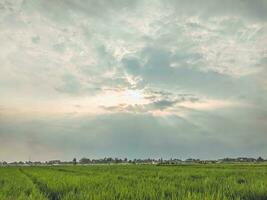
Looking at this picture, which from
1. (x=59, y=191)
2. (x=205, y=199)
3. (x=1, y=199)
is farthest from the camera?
(x=59, y=191)

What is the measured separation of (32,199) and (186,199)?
3.34 meters

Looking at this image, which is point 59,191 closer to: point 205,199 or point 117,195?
point 117,195

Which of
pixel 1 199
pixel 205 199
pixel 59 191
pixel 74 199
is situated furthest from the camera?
pixel 59 191

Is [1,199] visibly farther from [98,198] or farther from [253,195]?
Answer: [253,195]

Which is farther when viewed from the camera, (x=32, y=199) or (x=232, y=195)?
(x=232, y=195)

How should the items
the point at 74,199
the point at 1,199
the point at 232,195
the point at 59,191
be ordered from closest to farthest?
the point at 74,199 < the point at 1,199 < the point at 232,195 < the point at 59,191

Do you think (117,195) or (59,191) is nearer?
(117,195)

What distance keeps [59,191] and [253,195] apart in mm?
5776

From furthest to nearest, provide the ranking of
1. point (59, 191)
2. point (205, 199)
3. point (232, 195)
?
point (59, 191)
point (232, 195)
point (205, 199)

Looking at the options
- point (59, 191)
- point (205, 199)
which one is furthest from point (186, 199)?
point (59, 191)

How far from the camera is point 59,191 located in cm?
1049

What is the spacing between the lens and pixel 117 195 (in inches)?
304

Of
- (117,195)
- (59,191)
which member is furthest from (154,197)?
(59,191)

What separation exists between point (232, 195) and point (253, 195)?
1.72 ft
